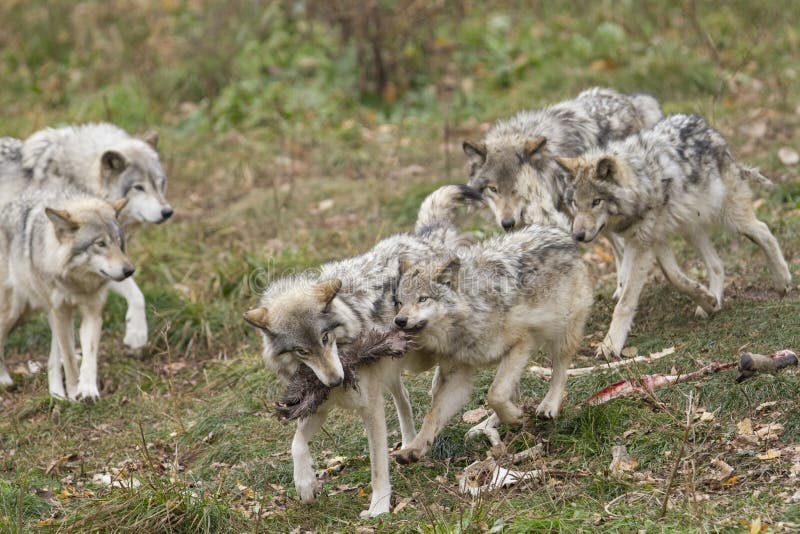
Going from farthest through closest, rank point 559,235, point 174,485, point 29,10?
point 29,10 → point 559,235 → point 174,485

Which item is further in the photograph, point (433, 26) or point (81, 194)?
point (433, 26)

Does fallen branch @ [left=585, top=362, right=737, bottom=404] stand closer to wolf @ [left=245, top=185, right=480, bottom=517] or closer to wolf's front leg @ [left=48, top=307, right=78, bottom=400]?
wolf @ [left=245, top=185, right=480, bottom=517]

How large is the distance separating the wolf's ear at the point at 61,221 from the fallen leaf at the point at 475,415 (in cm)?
337

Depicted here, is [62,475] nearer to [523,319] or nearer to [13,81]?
[523,319]

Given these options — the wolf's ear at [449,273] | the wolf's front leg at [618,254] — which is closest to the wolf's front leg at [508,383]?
the wolf's ear at [449,273]

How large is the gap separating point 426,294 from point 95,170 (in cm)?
469

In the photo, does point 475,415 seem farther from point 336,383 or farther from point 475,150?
point 475,150

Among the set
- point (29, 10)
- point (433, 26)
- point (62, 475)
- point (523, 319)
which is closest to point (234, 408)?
point (62, 475)

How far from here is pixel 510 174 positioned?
25.7 ft

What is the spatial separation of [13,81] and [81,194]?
8791 mm

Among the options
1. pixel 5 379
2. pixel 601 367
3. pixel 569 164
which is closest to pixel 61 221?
pixel 5 379

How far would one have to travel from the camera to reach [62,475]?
6836 millimetres

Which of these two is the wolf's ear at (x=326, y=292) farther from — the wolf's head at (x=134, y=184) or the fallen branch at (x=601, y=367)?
the wolf's head at (x=134, y=184)

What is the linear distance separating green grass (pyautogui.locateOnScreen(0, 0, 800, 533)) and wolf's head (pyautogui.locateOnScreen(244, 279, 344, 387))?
770mm
